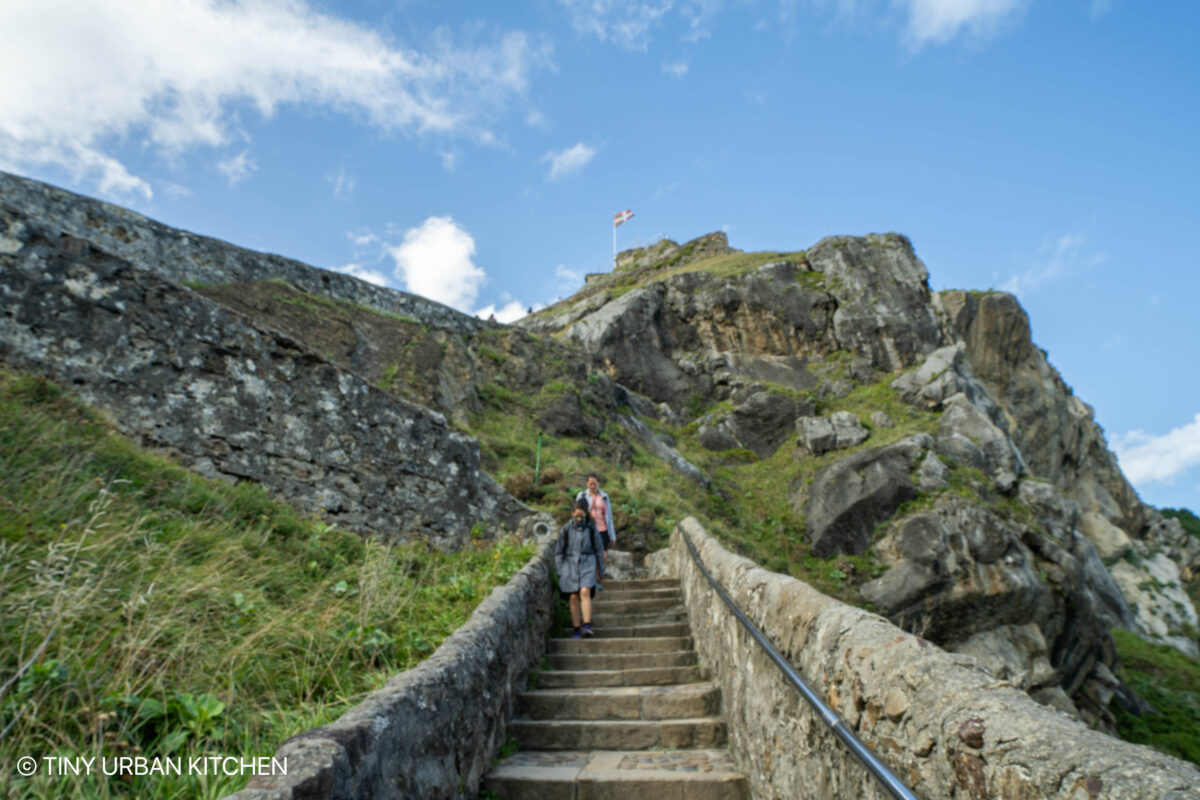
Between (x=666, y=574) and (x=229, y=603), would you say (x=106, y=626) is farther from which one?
(x=666, y=574)

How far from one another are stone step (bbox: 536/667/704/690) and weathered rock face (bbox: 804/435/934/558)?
12.1 metres

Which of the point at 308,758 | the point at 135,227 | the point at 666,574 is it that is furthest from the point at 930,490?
the point at 135,227

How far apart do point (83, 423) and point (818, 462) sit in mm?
21331

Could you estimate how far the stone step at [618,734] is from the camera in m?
4.82

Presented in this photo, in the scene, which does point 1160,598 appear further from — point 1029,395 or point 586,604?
point 586,604

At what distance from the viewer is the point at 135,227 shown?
12078 mm

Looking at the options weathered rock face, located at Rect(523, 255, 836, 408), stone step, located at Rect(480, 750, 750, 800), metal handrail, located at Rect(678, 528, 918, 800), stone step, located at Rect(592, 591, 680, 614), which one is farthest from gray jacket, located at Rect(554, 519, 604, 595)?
weathered rock face, located at Rect(523, 255, 836, 408)

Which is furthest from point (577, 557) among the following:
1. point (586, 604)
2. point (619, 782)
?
point (619, 782)

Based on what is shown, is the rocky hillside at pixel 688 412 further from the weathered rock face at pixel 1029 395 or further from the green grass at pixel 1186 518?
the green grass at pixel 1186 518

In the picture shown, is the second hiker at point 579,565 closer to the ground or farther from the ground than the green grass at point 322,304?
closer to the ground

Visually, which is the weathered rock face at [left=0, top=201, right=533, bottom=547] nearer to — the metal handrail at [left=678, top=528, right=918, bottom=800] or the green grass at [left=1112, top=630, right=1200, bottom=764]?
the metal handrail at [left=678, top=528, right=918, bottom=800]

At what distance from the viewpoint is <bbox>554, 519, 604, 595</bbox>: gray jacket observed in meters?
7.26

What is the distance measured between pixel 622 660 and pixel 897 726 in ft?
14.9

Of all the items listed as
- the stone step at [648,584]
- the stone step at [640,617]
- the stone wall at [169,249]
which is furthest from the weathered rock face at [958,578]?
the stone wall at [169,249]
